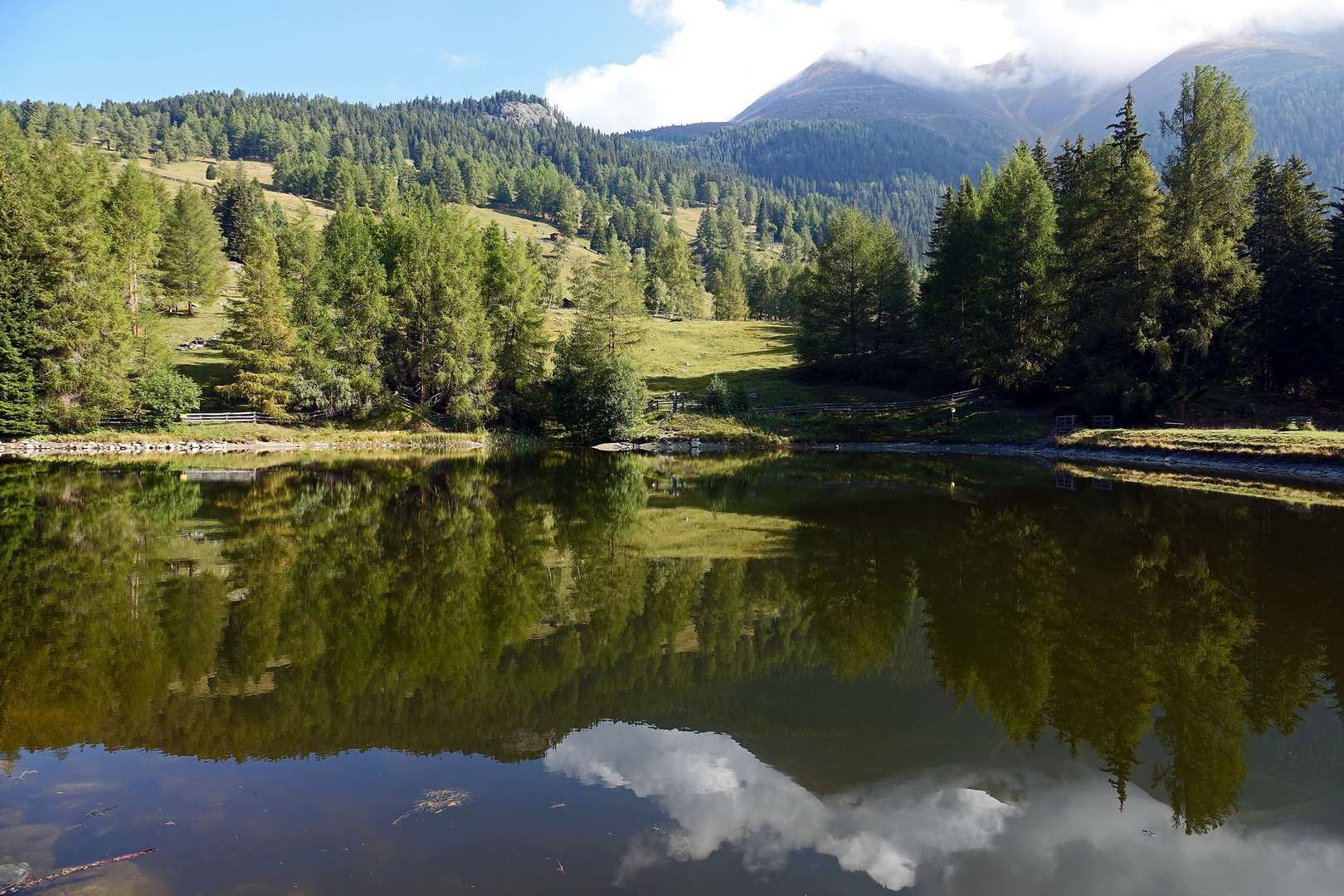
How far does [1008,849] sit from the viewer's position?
641cm

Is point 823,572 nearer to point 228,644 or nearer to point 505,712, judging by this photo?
point 505,712

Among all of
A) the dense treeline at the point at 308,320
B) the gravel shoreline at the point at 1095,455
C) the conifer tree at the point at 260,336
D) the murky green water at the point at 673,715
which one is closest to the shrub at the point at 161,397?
the dense treeline at the point at 308,320

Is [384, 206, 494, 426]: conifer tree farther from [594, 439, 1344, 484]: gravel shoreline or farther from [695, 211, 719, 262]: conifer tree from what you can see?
[695, 211, 719, 262]: conifer tree

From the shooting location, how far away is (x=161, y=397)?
48.8 metres

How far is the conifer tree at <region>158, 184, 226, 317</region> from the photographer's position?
75438 mm

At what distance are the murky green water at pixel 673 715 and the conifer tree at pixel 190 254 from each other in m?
69.7

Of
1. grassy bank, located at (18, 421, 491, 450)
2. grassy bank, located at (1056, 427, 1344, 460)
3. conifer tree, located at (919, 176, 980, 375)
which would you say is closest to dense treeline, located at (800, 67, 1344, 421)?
conifer tree, located at (919, 176, 980, 375)

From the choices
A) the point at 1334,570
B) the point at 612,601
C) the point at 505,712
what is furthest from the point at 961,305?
the point at 505,712

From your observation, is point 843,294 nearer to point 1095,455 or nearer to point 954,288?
point 954,288

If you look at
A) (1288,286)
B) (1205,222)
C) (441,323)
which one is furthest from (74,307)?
(1288,286)

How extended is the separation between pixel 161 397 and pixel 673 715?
52.3m

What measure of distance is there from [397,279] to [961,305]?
45.8m

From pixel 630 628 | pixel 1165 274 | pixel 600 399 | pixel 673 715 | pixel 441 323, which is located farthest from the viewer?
pixel 441 323

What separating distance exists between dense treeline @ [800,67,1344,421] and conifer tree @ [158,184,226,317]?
72.6 metres
